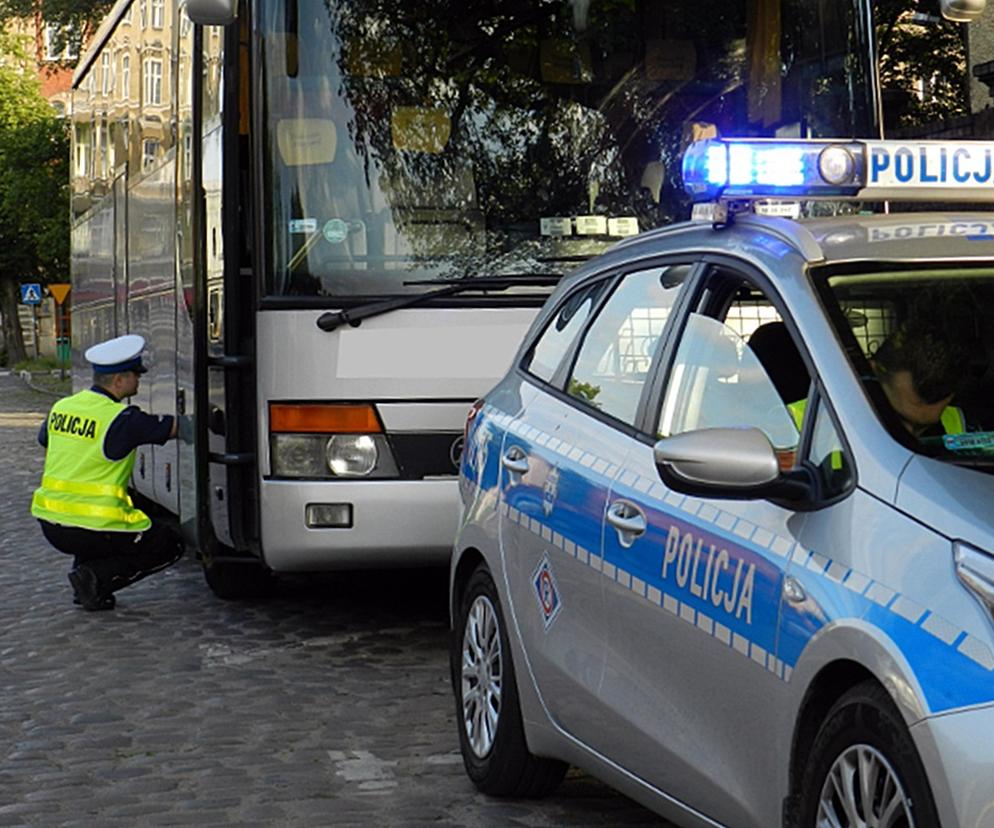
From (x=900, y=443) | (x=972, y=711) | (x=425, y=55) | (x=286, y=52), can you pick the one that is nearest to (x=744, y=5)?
(x=425, y=55)

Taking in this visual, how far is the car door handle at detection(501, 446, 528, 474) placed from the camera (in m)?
6.10

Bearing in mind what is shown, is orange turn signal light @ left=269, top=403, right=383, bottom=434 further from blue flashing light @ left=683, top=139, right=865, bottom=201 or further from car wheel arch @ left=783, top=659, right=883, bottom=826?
car wheel arch @ left=783, top=659, right=883, bottom=826

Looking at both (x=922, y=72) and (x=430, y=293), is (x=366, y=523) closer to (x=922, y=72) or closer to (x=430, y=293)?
(x=430, y=293)

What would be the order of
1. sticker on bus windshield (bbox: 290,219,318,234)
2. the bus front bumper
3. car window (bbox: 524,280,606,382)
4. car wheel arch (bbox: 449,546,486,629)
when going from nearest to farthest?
car window (bbox: 524,280,606,382) < car wheel arch (bbox: 449,546,486,629) < the bus front bumper < sticker on bus windshield (bbox: 290,219,318,234)

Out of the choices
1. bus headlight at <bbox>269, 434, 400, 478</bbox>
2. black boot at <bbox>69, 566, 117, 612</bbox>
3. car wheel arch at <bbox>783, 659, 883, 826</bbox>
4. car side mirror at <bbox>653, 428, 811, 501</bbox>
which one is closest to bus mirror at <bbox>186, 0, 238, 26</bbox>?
bus headlight at <bbox>269, 434, 400, 478</bbox>

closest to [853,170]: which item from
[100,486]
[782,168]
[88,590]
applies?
[782,168]

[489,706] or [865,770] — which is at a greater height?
[865,770]

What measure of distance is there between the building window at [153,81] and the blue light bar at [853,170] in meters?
7.41

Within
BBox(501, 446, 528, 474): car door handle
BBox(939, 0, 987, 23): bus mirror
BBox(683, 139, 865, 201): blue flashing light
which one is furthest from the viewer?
BBox(939, 0, 987, 23): bus mirror

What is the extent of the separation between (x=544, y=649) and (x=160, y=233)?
6.68m

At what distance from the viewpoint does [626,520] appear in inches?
202

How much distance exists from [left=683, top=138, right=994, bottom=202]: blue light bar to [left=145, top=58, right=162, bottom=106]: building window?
7.41m

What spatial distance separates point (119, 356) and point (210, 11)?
3.26m

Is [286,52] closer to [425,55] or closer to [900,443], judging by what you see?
[425,55]
